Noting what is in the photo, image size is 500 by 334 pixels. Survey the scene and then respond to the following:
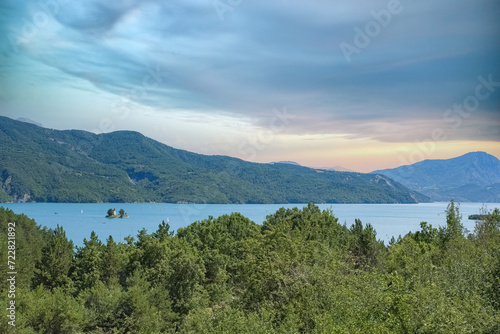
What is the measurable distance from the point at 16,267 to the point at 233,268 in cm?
2076

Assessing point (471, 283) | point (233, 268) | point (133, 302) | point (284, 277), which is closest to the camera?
point (471, 283)

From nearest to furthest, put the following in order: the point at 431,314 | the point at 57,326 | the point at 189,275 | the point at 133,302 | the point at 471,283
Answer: the point at 431,314
the point at 471,283
the point at 57,326
the point at 133,302
the point at 189,275

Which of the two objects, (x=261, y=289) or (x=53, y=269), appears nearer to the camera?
(x=261, y=289)

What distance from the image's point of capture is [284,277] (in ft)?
78.3

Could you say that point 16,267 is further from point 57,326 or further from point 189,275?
point 189,275

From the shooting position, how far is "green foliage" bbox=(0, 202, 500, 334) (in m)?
15.5

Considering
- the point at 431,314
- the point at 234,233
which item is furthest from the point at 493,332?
the point at 234,233

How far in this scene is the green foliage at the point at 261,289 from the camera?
15469 mm

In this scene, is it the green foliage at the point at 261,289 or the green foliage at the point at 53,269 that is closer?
the green foliage at the point at 261,289

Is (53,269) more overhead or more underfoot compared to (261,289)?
more underfoot

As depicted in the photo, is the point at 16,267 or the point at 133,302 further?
the point at 16,267

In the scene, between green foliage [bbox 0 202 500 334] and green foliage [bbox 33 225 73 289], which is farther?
green foliage [bbox 33 225 73 289]

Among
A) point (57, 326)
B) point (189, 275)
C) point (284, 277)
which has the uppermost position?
point (284, 277)

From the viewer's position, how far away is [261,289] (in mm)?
25047
